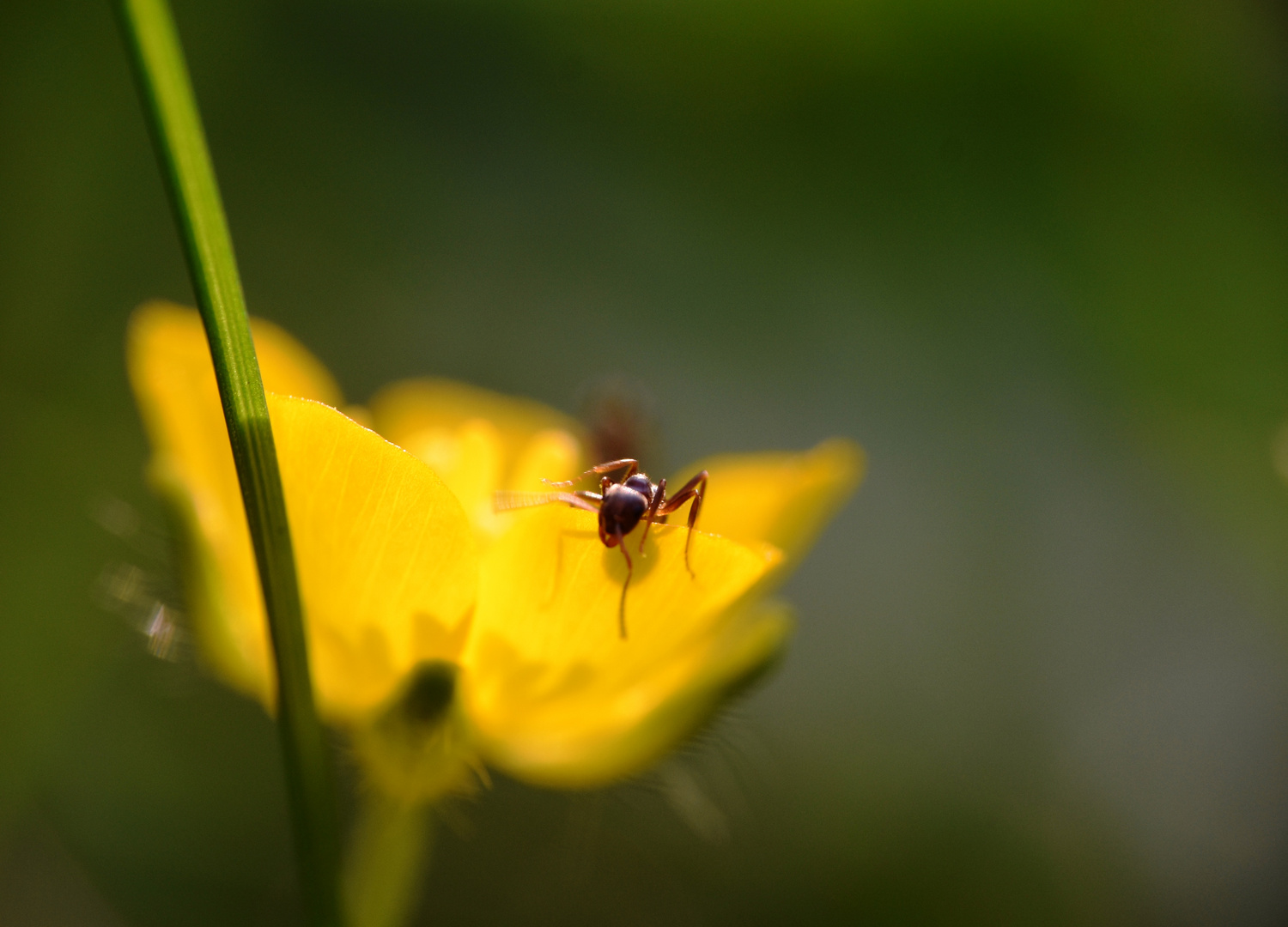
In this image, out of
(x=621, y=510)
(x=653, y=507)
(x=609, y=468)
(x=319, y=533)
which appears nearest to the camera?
(x=319, y=533)

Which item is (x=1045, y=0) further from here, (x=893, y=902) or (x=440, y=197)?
(x=893, y=902)

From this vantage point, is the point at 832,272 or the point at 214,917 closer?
the point at 214,917

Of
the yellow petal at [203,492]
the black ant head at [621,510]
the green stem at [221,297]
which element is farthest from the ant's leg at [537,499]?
the green stem at [221,297]

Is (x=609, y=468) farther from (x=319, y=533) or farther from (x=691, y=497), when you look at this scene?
(x=319, y=533)

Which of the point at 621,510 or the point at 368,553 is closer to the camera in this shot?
the point at 368,553

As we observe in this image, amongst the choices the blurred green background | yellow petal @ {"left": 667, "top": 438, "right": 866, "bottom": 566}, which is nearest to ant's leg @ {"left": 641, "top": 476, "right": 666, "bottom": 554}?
yellow petal @ {"left": 667, "top": 438, "right": 866, "bottom": 566}

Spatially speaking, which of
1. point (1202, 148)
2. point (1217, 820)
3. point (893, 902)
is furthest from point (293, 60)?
point (1217, 820)

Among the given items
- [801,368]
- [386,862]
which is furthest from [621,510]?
[801,368]
